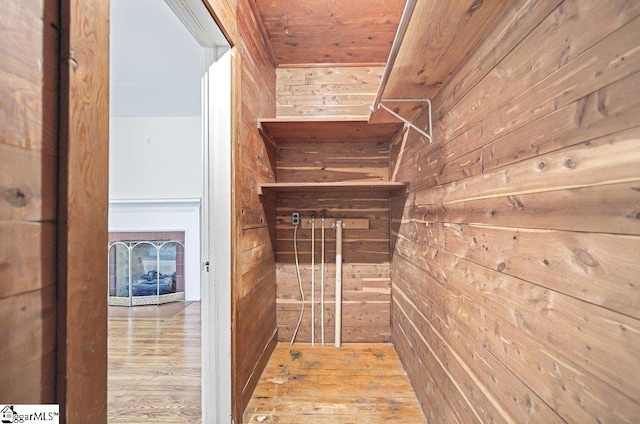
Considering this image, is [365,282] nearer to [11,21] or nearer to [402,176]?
[402,176]

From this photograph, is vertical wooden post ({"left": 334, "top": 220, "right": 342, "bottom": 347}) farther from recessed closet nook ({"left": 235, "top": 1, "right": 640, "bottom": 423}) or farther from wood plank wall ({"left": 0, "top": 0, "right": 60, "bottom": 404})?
wood plank wall ({"left": 0, "top": 0, "right": 60, "bottom": 404})

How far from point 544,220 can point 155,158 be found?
175 inches

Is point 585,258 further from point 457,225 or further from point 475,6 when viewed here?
point 475,6

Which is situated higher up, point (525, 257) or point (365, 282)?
point (525, 257)

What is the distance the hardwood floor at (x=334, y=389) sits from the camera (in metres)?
1.70

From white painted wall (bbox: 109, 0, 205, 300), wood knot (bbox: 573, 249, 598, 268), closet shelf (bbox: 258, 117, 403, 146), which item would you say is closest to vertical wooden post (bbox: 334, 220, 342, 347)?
closet shelf (bbox: 258, 117, 403, 146)

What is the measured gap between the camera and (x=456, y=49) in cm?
114

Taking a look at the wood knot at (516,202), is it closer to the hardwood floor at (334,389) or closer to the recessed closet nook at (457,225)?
the recessed closet nook at (457,225)

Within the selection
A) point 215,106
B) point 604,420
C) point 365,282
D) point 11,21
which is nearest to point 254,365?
point 365,282

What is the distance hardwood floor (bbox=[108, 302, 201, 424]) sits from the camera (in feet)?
5.86

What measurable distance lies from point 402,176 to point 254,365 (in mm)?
1715

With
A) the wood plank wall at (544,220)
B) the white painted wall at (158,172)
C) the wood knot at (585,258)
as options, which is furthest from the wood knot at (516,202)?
the white painted wall at (158,172)

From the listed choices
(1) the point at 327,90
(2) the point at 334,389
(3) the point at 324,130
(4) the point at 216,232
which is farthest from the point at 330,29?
(2) the point at 334,389

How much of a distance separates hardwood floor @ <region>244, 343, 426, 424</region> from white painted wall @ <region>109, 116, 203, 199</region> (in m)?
2.72
